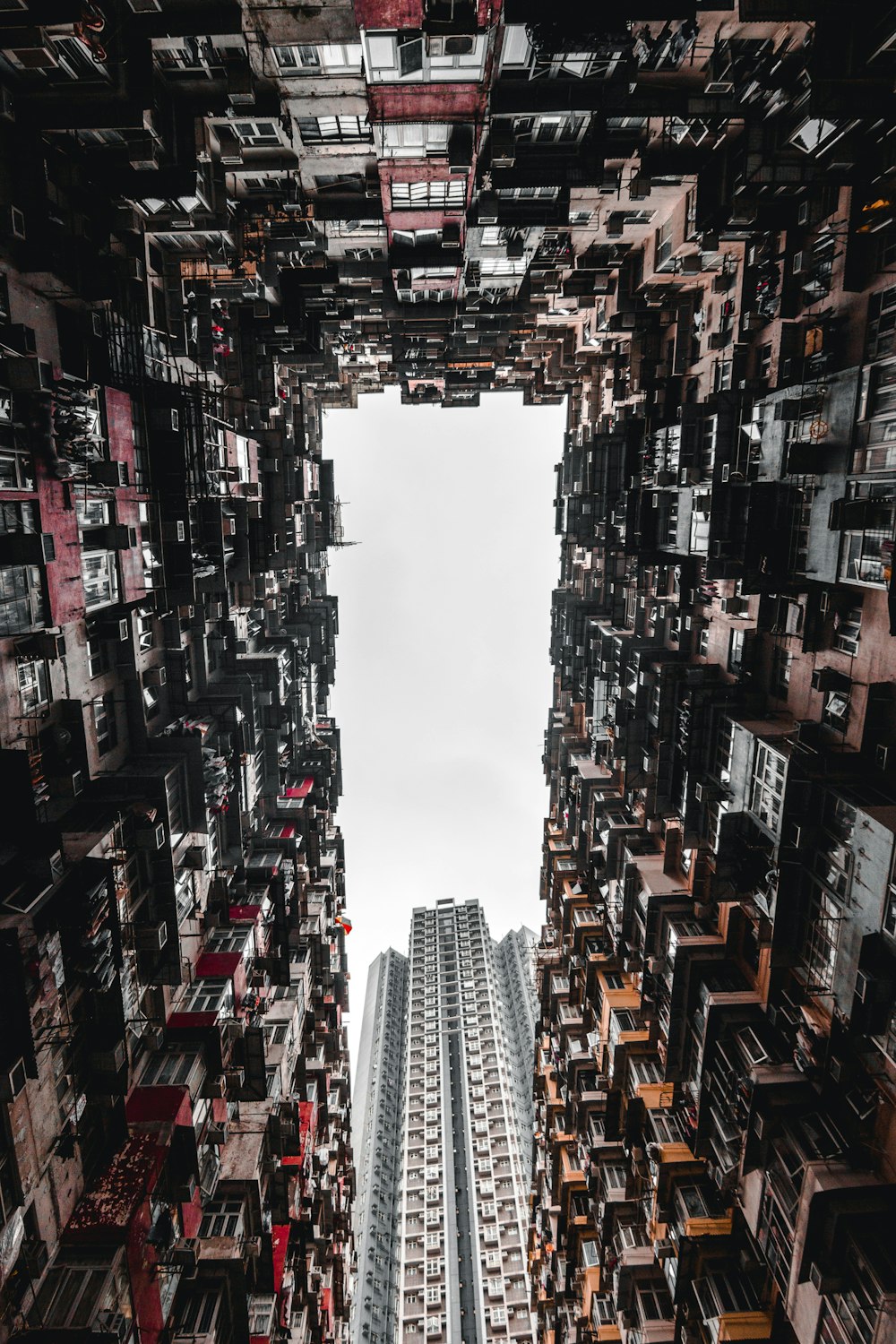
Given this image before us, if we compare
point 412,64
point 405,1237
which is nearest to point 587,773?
point 412,64

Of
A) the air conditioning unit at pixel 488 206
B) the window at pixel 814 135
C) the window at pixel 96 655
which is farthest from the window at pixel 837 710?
the window at pixel 96 655

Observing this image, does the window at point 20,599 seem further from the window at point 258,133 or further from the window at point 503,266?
the window at point 503,266

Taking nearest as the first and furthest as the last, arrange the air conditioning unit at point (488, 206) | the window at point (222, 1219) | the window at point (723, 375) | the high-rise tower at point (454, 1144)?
the window at point (222, 1219) < the air conditioning unit at point (488, 206) < the window at point (723, 375) < the high-rise tower at point (454, 1144)

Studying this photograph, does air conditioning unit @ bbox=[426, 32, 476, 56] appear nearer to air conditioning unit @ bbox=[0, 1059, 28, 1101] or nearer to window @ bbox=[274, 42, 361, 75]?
window @ bbox=[274, 42, 361, 75]

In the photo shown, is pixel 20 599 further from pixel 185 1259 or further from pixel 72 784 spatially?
pixel 185 1259

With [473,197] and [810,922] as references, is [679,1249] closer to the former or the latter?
[810,922]
